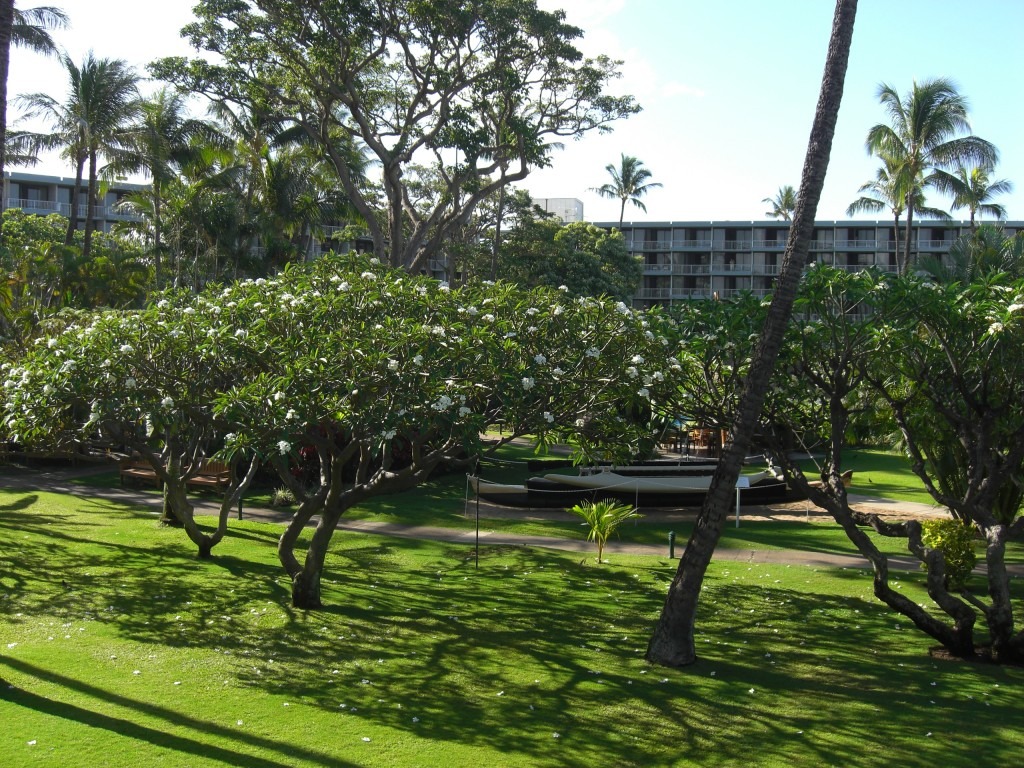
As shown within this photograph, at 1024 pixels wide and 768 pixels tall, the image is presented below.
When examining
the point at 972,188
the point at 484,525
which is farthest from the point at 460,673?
the point at 972,188

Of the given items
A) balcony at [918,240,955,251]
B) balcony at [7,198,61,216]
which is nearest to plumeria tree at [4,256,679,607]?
balcony at [7,198,61,216]

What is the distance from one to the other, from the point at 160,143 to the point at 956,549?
28.5m

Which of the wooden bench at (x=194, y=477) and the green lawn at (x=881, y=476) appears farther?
the green lawn at (x=881, y=476)

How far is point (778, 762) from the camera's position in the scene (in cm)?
768

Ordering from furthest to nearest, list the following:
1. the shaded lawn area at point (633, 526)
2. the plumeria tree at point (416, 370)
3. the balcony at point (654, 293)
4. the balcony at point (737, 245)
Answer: the balcony at point (654, 293) < the balcony at point (737, 245) < the shaded lawn area at point (633, 526) < the plumeria tree at point (416, 370)

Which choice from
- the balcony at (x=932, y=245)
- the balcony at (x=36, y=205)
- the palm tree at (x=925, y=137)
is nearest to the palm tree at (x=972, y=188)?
the palm tree at (x=925, y=137)

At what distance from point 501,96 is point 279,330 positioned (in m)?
18.3

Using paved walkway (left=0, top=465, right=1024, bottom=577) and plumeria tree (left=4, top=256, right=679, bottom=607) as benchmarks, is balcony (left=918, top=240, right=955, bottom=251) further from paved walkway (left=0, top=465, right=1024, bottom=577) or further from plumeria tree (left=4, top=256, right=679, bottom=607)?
plumeria tree (left=4, top=256, right=679, bottom=607)

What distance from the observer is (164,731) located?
7.93 meters

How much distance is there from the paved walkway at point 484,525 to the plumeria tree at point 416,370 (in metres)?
5.72

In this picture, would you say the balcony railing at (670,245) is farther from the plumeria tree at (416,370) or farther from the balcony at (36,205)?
the plumeria tree at (416,370)

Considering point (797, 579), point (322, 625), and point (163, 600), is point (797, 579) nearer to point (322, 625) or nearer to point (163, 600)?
point (322, 625)

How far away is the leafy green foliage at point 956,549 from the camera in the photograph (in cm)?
1377

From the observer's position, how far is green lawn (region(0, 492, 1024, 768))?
786 centimetres
